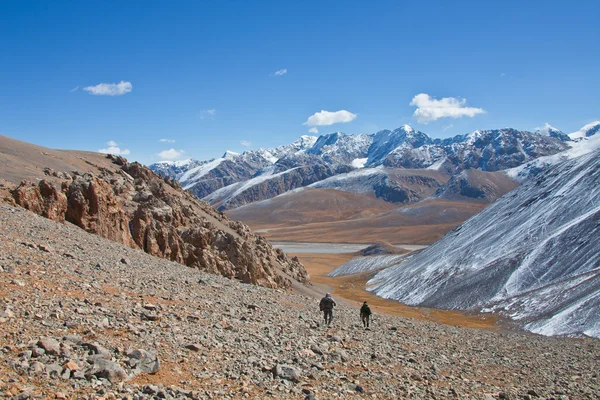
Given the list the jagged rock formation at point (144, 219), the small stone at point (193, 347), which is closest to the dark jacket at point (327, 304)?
the small stone at point (193, 347)

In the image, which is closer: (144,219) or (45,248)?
(45,248)

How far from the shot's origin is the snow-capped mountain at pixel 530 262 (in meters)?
50.0

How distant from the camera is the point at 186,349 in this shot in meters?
13.9

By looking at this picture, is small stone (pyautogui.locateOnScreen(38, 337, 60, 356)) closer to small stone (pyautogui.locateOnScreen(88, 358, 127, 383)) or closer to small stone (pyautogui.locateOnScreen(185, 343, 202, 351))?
small stone (pyautogui.locateOnScreen(88, 358, 127, 383))

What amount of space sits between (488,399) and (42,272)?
17.6 meters

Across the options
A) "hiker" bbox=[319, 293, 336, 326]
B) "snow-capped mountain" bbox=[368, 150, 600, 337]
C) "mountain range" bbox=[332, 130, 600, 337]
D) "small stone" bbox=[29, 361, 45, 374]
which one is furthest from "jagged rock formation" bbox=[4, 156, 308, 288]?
"snow-capped mountain" bbox=[368, 150, 600, 337]

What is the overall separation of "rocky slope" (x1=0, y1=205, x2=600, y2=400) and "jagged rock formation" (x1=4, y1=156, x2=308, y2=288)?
6.41m

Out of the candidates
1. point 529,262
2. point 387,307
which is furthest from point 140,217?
point 529,262

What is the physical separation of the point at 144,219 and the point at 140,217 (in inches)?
15.7

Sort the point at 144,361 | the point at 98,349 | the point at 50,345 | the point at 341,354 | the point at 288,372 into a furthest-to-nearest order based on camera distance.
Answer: the point at 341,354, the point at 288,372, the point at 144,361, the point at 98,349, the point at 50,345

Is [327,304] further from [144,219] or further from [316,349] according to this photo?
[144,219]

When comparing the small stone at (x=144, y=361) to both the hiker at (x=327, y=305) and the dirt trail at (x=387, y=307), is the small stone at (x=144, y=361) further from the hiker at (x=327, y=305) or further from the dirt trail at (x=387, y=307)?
the dirt trail at (x=387, y=307)

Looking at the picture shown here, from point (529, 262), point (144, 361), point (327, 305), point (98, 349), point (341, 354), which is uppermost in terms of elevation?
point (529, 262)

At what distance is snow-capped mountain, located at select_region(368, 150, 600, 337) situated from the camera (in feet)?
164
